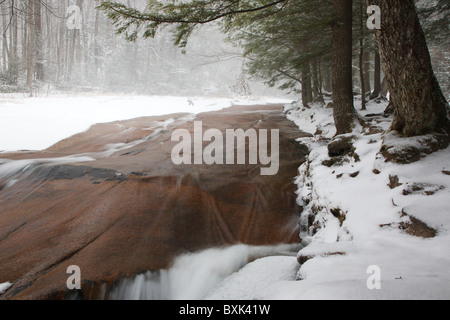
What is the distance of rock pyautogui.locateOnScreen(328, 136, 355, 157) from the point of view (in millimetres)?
4282

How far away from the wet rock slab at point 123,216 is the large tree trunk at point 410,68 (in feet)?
7.09

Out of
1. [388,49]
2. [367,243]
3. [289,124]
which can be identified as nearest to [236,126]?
[289,124]

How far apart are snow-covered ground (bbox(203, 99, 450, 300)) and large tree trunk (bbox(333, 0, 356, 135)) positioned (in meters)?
1.31

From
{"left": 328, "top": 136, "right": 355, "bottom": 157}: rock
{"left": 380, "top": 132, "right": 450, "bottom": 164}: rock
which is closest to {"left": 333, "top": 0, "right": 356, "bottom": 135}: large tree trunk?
{"left": 328, "top": 136, "right": 355, "bottom": 157}: rock

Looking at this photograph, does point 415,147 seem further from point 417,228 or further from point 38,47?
point 38,47

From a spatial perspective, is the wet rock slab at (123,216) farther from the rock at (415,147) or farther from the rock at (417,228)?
the rock at (415,147)

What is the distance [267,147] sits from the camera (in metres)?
6.86

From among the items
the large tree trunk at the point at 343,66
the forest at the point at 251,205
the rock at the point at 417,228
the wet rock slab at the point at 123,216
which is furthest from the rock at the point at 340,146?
the rock at the point at 417,228

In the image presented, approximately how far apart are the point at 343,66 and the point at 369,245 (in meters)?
3.83

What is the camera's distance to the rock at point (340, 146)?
428 cm

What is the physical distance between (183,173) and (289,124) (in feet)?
20.9

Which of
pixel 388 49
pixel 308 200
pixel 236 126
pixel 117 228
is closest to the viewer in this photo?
pixel 388 49

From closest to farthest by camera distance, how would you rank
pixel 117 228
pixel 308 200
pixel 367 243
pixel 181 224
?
1. pixel 367 243
2. pixel 117 228
3. pixel 181 224
4. pixel 308 200

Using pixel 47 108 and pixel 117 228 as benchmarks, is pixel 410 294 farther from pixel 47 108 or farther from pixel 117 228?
pixel 47 108
